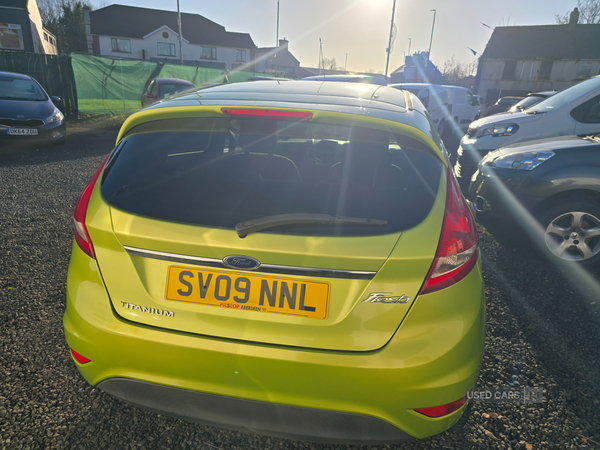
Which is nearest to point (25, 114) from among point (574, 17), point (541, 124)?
point (541, 124)

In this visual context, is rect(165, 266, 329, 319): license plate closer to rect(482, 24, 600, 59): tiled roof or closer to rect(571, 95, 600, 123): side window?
rect(571, 95, 600, 123): side window

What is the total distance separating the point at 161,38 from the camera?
2194 inches

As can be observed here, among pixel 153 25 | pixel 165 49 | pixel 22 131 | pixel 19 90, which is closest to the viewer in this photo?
pixel 22 131

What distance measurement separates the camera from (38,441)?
1934 millimetres

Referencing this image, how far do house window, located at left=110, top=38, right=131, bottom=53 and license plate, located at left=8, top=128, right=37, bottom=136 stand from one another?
53.8 meters

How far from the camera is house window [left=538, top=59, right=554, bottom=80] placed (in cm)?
4389

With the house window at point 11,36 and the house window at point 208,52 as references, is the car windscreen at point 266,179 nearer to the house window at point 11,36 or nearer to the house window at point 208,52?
the house window at point 11,36

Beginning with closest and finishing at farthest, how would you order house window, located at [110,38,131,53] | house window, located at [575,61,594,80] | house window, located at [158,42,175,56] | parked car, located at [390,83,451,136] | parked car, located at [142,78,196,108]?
parked car, located at [390,83,451,136] → parked car, located at [142,78,196,108] → house window, located at [575,61,594,80] → house window, located at [110,38,131,53] → house window, located at [158,42,175,56]

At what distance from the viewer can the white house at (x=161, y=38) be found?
54844 millimetres

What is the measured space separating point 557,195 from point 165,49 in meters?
61.2

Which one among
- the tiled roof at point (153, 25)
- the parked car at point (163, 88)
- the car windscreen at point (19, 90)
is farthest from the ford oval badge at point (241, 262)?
the tiled roof at point (153, 25)

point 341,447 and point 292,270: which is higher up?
point 292,270

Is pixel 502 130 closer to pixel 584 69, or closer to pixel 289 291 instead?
pixel 289 291

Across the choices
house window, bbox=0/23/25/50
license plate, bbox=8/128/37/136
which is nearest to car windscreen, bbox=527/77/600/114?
license plate, bbox=8/128/37/136
